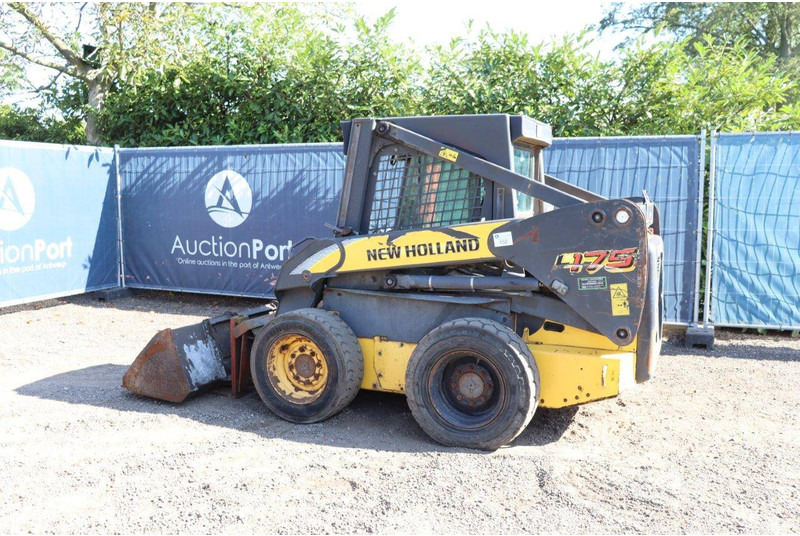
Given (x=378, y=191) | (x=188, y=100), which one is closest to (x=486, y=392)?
(x=378, y=191)

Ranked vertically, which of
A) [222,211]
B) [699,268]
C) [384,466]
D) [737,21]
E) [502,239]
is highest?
[737,21]

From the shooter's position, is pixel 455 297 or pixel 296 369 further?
pixel 296 369

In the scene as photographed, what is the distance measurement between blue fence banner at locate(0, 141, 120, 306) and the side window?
291 inches

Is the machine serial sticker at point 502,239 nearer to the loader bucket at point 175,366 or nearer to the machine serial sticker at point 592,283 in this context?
the machine serial sticker at point 592,283

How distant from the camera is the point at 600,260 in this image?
4.71 meters

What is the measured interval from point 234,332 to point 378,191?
1.72 metres

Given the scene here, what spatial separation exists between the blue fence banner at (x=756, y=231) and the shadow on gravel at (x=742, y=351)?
25 centimetres

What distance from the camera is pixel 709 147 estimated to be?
835cm

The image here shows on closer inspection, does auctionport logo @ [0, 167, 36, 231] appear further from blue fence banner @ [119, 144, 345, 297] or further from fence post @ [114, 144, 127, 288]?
blue fence banner @ [119, 144, 345, 297]

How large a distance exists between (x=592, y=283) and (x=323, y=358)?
207 cm

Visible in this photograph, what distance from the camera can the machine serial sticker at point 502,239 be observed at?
16.1 ft

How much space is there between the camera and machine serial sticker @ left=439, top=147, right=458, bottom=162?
16.9ft

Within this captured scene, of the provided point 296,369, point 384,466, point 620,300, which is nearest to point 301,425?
point 296,369

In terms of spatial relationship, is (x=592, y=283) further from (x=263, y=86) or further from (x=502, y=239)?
(x=263, y=86)
